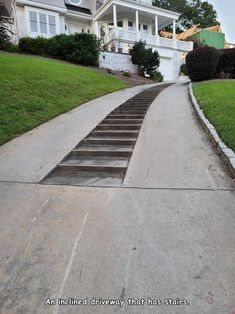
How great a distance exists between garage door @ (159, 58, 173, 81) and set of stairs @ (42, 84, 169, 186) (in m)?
20.6

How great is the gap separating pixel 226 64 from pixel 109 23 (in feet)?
54.3

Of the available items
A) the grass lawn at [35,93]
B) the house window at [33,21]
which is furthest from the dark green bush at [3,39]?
the grass lawn at [35,93]

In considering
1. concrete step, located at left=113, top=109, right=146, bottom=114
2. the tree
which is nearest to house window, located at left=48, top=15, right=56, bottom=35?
concrete step, located at left=113, top=109, right=146, bottom=114

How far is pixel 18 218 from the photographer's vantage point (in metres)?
3.46

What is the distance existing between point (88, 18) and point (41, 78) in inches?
705

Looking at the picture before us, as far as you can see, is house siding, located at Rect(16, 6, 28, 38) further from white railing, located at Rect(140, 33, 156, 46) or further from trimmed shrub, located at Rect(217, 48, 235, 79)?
trimmed shrub, located at Rect(217, 48, 235, 79)

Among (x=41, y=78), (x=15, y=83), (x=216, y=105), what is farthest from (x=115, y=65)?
(x=216, y=105)

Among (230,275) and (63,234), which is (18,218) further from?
(230,275)

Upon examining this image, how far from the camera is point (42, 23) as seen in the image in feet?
76.5

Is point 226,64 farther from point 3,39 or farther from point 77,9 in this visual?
point 77,9

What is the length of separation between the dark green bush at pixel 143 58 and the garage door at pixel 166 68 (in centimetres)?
354

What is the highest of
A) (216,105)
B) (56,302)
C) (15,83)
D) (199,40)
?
(199,40)

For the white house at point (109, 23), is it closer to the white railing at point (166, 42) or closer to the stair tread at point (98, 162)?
the white railing at point (166, 42)

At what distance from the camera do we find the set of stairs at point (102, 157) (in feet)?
15.6
